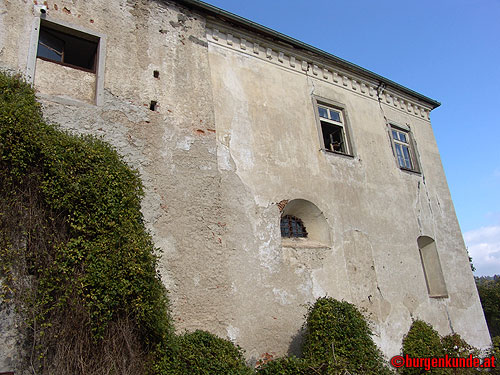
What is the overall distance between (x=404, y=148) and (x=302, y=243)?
5.84 meters

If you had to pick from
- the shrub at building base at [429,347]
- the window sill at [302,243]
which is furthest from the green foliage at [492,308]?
the window sill at [302,243]

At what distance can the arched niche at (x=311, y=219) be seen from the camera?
8070mm

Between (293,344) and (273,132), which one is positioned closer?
(293,344)

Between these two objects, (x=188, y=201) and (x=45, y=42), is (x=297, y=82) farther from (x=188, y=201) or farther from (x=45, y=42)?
(x=45, y=42)

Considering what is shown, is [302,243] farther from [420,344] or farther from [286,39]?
[286,39]

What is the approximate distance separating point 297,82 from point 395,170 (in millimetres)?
3939

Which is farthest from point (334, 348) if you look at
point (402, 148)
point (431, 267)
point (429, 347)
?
point (402, 148)

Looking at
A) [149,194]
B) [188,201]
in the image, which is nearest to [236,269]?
[188,201]

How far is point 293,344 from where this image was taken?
6621 mm

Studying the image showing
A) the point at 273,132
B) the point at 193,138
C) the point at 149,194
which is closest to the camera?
the point at 149,194

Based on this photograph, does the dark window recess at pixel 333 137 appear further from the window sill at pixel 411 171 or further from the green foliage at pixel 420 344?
the green foliage at pixel 420 344

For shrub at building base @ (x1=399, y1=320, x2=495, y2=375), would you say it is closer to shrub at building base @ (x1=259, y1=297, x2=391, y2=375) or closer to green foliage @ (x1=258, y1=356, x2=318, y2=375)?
shrub at building base @ (x1=259, y1=297, x2=391, y2=375)

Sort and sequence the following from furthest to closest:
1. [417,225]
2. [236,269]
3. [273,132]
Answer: [417,225] < [273,132] < [236,269]

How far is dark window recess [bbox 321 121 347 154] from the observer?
32.0 feet
